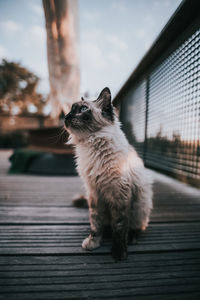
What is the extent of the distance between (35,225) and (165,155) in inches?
95.6

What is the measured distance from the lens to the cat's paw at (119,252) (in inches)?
→ 38.3

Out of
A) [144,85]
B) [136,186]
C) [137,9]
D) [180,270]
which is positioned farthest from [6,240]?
[137,9]

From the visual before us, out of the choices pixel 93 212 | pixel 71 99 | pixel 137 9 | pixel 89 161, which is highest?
pixel 137 9

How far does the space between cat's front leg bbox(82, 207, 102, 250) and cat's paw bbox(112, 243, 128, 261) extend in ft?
0.49

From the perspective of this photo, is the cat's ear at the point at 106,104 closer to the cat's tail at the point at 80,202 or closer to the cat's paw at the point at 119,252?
the cat's paw at the point at 119,252

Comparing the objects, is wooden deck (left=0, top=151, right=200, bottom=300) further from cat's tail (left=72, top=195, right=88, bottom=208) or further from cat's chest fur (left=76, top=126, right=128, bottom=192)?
cat's chest fur (left=76, top=126, right=128, bottom=192)

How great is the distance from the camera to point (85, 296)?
2.36 feet

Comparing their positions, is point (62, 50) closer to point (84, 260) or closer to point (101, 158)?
point (101, 158)

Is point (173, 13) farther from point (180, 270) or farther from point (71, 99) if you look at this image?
point (71, 99)

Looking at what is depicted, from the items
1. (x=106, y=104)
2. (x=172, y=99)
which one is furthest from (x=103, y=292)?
(x=172, y=99)

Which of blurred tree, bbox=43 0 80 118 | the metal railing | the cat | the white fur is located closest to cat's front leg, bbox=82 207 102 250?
the cat

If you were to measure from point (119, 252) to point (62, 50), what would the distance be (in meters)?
3.47

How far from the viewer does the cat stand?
42.1 inches

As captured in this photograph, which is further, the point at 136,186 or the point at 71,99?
the point at 71,99
